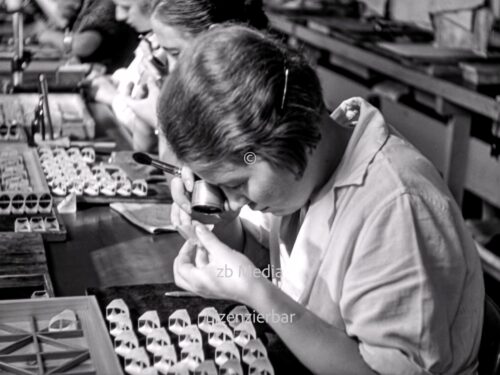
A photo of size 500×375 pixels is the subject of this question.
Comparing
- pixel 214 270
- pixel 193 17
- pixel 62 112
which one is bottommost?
pixel 62 112

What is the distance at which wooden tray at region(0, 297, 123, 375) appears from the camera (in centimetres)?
175

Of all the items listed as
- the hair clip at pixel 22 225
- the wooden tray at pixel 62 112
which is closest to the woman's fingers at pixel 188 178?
the hair clip at pixel 22 225

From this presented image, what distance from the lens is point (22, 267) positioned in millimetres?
2209

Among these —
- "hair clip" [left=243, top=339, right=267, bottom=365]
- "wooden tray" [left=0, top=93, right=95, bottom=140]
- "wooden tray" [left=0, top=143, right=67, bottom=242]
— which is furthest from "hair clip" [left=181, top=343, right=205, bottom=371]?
"wooden tray" [left=0, top=93, right=95, bottom=140]

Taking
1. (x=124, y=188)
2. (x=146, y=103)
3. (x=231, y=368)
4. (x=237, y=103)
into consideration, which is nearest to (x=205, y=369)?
(x=231, y=368)

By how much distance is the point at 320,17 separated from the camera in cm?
730

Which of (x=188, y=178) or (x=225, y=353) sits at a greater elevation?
(x=188, y=178)

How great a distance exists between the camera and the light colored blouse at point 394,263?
167 centimetres

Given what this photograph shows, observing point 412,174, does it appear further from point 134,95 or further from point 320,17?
point 320,17

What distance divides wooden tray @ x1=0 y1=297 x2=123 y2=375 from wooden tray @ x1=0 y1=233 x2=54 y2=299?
102mm

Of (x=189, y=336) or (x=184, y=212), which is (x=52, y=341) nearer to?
(x=189, y=336)

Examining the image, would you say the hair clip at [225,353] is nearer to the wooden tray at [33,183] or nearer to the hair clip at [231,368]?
the hair clip at [231,368]

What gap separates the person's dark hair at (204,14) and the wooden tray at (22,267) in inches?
39.2

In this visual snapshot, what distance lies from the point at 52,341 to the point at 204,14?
1.47 metres
